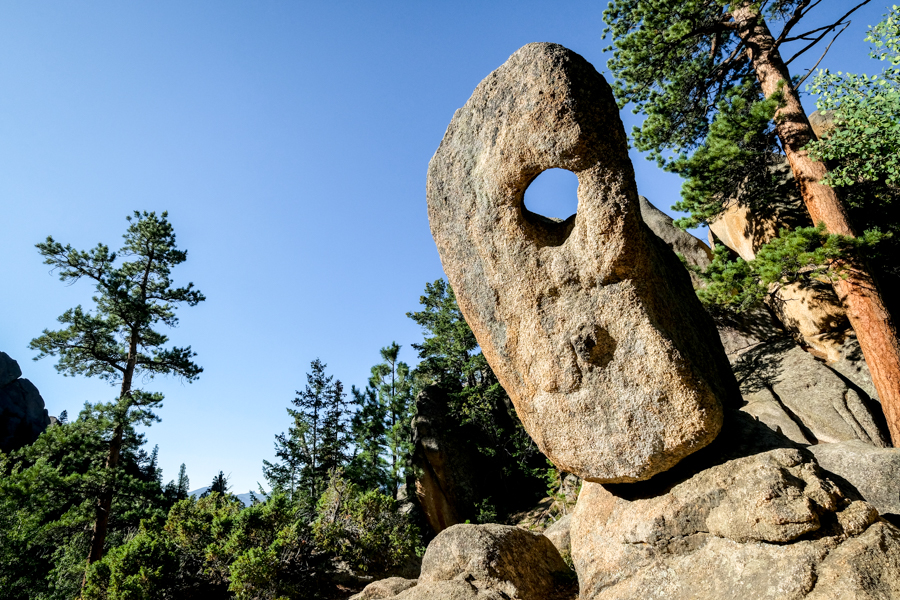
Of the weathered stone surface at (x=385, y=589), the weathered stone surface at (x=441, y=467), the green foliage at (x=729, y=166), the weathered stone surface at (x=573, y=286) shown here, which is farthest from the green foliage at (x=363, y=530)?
the green foliage at (x=729, y=166)

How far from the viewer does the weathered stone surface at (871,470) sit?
5.92 metres

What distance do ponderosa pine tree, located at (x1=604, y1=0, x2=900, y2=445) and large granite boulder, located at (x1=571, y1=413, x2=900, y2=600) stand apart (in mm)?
5723

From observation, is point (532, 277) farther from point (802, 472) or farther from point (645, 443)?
point (802, 472)

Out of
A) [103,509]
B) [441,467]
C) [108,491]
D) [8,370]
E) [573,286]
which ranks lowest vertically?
[441,467]

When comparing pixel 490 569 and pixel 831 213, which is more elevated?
pixel 831 213

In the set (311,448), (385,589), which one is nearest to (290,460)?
(311,448)

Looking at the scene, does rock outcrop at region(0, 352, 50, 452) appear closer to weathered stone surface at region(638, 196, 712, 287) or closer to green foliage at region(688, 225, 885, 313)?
weathered stone surface at region(638, 196, 712, 287)

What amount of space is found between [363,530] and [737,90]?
13.7 meters

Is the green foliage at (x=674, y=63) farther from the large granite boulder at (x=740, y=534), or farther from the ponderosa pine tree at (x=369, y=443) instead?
the ponderosa pine tree at (x=369, y=443)

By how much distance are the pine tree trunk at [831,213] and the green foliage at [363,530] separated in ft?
35.1

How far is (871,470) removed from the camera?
620 cm

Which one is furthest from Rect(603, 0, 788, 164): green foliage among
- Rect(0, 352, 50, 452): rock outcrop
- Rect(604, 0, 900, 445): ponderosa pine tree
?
Rect(0, 352, 50, 452): rock outcrop

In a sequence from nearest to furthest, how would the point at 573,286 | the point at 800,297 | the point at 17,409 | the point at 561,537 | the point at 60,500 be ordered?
the point at 573,286 → the point at 561,537 → the point at 800,297 → the point at 60,500 → the point at 17,409

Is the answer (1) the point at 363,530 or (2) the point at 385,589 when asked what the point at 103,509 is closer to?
(1) the point at 363,530
